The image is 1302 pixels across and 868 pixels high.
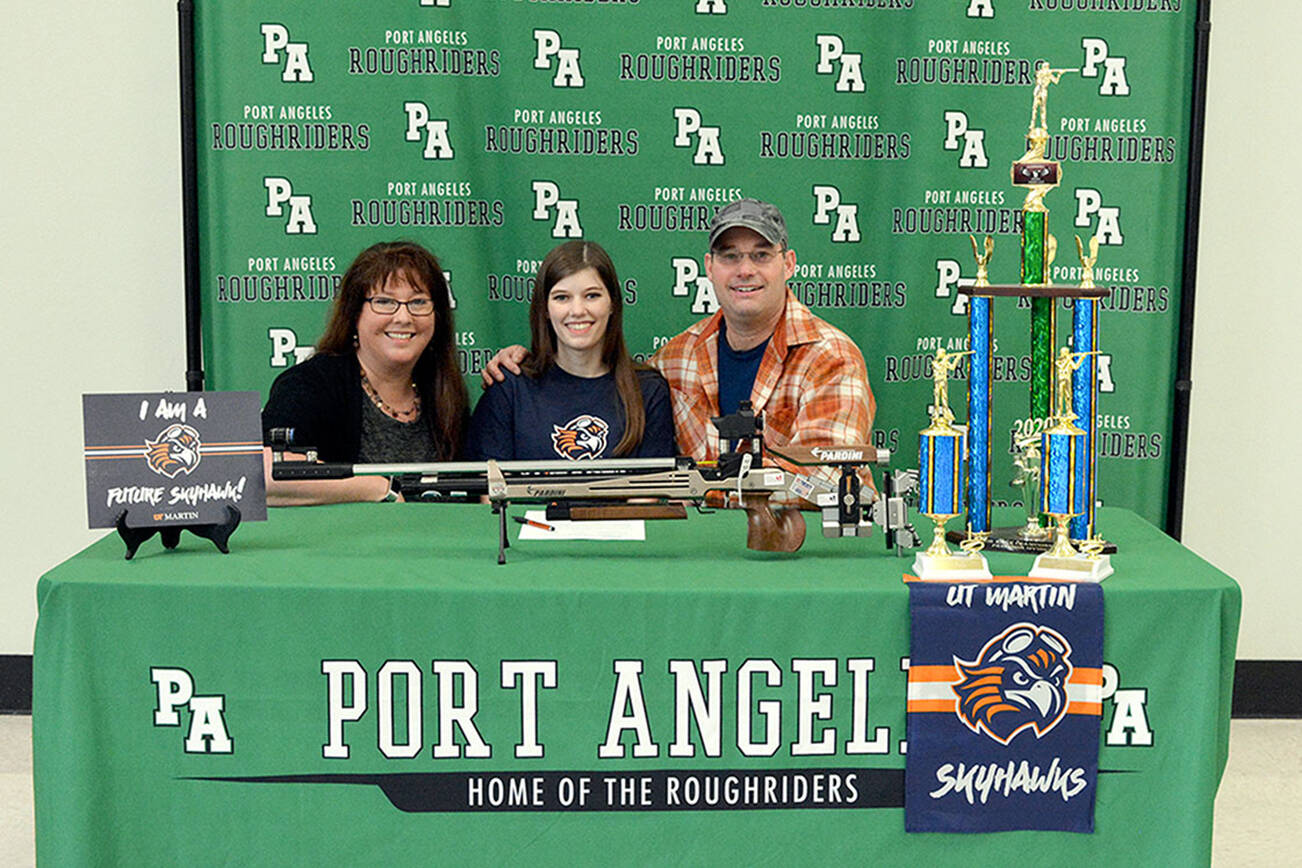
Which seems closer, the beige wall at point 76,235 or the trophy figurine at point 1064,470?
the trophy figurine at point 1064,470

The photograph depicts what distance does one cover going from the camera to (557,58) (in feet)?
11.1

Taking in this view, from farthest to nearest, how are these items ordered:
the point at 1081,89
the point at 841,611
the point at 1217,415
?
1. the point at 1217,415
2. the point at 1081,89
3. the point at 841,611

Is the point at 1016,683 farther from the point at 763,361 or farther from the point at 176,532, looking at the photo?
the point at 176,532

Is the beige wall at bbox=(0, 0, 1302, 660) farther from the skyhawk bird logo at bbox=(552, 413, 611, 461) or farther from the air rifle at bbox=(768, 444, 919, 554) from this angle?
the air rifle at bbox=(768, 444, 919, 554)

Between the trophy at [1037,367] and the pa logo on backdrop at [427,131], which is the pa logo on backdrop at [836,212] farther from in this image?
the trophy at [1037,367]

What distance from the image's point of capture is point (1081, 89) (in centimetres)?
339

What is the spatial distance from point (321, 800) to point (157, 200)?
208cm

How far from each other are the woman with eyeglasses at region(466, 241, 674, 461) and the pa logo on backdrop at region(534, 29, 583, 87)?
0.68 meters

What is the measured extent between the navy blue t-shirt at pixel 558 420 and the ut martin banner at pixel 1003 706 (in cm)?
98

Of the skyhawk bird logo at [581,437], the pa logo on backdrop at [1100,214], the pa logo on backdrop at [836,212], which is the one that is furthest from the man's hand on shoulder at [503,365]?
the pa logo on backdrop at [1100,214]

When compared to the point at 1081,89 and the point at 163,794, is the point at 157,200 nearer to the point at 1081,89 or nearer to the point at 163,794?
the point at 163,794

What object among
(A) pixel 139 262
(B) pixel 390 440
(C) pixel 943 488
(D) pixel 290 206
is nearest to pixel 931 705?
(C) pixel 943 488

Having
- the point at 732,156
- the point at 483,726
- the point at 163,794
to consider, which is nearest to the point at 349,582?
the point at 483,726

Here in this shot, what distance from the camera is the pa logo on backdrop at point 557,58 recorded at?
3371mm
